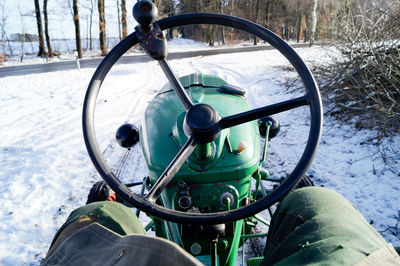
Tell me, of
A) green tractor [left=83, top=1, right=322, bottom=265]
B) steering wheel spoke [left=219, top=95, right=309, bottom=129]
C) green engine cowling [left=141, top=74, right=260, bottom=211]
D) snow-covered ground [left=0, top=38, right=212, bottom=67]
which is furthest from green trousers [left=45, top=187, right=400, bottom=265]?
snow-covered ground [left=0, top=38, right=212, bottom=67]

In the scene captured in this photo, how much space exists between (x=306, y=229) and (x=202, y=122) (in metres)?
0.56

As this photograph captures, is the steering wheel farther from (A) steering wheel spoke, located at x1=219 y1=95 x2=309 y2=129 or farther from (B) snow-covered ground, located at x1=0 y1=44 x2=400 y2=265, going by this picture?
(B) snow-covered ground, located at x1=0 y1=44 x2=400 y2=265

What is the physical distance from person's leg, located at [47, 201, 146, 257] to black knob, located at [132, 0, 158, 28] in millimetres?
815

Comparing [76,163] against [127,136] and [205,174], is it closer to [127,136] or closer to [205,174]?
[127,136]

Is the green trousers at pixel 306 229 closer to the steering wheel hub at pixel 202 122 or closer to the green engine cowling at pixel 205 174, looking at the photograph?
the green engine cowling at pixel 205 174

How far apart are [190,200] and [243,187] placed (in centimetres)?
30

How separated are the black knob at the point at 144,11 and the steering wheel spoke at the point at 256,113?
0.50 meters

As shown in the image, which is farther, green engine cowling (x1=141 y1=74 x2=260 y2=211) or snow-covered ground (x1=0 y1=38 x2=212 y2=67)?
snow-covered ground (x1=0 y1=38 x2=212 y2=67)

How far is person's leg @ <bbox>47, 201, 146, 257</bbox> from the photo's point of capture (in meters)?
1.19

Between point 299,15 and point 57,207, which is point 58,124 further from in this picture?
point 299,15

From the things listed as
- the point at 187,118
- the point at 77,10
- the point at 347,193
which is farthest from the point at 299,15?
the point at 187,118

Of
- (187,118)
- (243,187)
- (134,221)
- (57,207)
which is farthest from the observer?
(57,207)

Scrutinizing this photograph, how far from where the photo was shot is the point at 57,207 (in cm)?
325

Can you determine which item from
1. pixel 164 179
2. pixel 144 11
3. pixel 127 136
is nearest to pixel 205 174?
pixel 164 179
